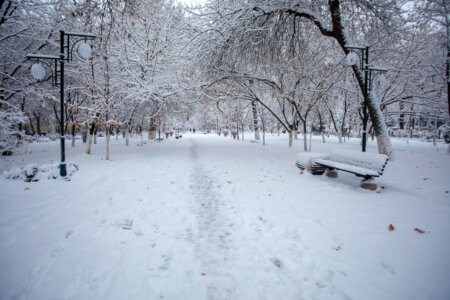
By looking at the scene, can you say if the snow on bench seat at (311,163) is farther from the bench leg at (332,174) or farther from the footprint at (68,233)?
the footprint at (68,233)

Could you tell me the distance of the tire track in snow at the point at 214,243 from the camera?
2.22 meters

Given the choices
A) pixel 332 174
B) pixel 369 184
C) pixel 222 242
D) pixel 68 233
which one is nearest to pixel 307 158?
pixel 332 174

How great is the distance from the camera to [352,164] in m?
5.77

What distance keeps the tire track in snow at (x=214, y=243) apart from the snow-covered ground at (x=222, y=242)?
0.01 m

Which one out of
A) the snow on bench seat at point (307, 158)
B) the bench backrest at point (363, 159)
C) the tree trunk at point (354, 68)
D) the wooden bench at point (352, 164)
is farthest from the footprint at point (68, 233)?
the tree trunk at point (354, 68)

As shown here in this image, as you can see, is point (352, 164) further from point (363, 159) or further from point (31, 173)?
point (31, 173)

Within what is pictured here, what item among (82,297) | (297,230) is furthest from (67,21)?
(297,230)

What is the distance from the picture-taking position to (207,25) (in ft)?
25.9

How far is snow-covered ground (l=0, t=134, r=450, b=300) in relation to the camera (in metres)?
2.19

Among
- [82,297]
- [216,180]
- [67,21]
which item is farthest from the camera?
[67,21]

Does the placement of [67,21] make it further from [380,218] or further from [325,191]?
[380,218]

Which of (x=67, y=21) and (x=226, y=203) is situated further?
(x=67, y=21)

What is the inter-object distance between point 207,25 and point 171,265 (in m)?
8.32

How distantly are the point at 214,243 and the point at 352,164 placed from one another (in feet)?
15.8
